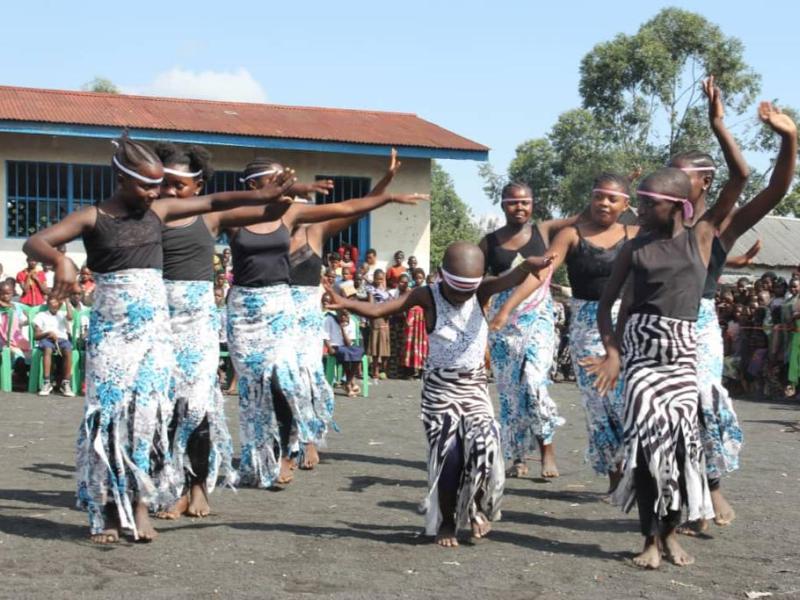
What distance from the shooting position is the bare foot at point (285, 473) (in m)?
8.41

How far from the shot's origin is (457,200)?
8100 cm

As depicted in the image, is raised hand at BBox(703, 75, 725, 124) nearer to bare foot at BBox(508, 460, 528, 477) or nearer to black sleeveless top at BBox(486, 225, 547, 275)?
black sleeveless top at BBox(486, 225, 547, 275)

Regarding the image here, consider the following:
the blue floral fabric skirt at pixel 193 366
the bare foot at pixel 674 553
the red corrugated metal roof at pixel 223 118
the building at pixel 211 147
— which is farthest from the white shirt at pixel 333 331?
the bare foot at pixel 674 553

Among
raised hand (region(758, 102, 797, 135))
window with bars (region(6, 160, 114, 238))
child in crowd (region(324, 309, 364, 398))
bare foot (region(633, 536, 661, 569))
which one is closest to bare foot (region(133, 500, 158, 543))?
bare foot (region(633, 536, 661, 569))

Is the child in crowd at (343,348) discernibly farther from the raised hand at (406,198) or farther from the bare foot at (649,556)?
the bare foot at (649,556)

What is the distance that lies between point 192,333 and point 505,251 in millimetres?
2906

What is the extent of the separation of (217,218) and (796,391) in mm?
13336

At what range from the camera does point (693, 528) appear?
22.3 feet

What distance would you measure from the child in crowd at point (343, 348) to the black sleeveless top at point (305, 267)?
7554mm

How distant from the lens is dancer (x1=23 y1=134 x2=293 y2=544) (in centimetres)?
621

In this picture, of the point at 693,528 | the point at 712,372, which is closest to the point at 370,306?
the point at 712,372

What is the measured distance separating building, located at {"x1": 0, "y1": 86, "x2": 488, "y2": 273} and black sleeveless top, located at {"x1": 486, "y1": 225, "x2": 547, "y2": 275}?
13.9 m

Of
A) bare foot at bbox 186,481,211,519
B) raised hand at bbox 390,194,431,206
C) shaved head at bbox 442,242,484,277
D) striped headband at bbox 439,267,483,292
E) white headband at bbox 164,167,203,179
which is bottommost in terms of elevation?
bare foot at bbox 186,481,211,519

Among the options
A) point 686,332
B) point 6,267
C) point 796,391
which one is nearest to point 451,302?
point 686,332
